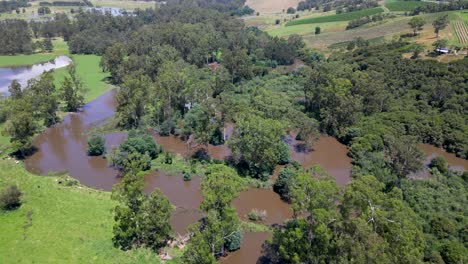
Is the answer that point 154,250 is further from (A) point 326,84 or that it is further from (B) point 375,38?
(B) point 375,38

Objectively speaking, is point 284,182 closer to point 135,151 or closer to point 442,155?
point 135,151

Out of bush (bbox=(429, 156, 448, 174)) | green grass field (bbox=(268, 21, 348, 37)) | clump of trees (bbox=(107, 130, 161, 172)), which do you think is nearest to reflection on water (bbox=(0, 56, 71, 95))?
clump of trees (bbox=(107, 130, 161, 172))

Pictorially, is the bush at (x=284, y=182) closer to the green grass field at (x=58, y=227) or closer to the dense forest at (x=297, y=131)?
the dense forest at (x=297, y=131)

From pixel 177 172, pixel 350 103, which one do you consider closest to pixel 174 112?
pixel 177 172

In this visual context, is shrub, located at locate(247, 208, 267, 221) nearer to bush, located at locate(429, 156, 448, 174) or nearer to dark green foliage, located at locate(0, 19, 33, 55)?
bush, located at locate(429, 156, 448, 174)

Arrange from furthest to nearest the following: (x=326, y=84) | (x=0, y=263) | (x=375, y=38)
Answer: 1. (x=375, y=38)
2. (x=326, y=84)
3. (x=0, y=263)

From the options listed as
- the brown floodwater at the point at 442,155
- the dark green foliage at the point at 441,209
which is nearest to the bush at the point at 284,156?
the dark green foliage at the point at 441,209
